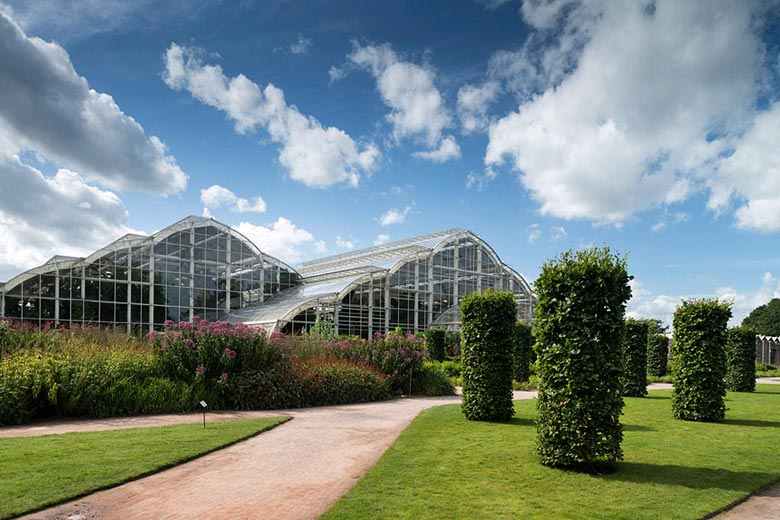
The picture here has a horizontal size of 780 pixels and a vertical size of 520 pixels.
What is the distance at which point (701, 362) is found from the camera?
39.7 ft

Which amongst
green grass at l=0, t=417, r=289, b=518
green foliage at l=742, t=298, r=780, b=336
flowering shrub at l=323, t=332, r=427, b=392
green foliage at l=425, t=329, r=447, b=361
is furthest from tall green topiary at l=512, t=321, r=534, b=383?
green foliage at l=742, t=298, r=780, b=336

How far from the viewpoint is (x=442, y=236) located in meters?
38.9

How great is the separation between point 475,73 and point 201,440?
448 inches

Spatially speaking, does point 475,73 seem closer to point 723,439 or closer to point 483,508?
point 723,439

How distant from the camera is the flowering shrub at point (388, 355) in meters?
16.8

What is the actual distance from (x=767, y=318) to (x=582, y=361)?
281 ft

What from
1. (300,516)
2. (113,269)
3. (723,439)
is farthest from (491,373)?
(113,269)

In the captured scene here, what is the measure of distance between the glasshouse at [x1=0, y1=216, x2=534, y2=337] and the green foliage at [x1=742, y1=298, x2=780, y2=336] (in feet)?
171

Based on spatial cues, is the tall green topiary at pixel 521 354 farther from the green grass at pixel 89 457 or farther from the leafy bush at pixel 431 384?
the green grass at pixel 89 457

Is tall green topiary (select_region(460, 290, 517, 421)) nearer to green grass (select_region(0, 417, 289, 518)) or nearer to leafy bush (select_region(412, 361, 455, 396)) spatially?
green grass (select_region(0, 417, 289, 518))

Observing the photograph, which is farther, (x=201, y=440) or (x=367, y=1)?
(x=367, y=1)

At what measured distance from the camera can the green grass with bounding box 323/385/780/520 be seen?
5.72 metres

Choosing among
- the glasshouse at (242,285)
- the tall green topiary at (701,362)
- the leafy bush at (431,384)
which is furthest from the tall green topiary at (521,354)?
the glasshouse at (242,285)

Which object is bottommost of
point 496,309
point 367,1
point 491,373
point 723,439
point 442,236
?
point 723,439
